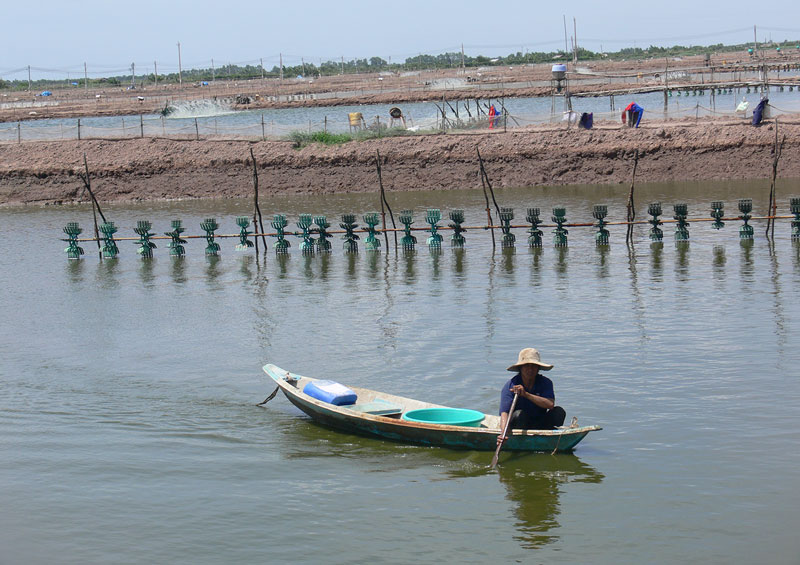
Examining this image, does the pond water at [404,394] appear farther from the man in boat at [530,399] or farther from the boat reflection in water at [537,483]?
the man in boat at [530,399]

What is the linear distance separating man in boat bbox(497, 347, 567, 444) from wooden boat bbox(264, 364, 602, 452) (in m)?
0.21

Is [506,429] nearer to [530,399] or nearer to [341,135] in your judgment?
[530,399]

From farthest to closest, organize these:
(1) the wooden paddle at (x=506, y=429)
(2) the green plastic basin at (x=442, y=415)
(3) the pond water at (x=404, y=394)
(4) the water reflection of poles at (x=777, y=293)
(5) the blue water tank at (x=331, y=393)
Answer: (4) the water reflection of poles at (x=777, y=293), (5) the blue water tank at (x=331, y=393), (2) the green plastic basin at (x=442, y=415), (1) the wooden paddle at (x=506, y=429), (3) the pond water at (x=404, y=394)

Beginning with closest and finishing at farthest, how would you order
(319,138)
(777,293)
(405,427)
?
(405,427) → (777,293) → (319,138)

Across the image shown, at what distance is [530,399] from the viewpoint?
11539 millimetres

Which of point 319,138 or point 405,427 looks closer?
point 405,427

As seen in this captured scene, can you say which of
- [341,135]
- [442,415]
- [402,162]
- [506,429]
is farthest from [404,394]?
[341,135]

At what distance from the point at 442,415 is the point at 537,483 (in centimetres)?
174

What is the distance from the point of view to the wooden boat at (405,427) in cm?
1160

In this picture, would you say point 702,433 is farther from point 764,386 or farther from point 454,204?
point 454,204

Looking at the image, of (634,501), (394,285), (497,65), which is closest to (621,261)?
(394,285)

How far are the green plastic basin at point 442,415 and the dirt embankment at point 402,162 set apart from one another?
2792 cm

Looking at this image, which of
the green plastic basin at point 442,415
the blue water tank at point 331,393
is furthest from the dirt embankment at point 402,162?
the green plastic basin at point 442,415

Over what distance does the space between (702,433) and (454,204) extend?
24.1 metres
